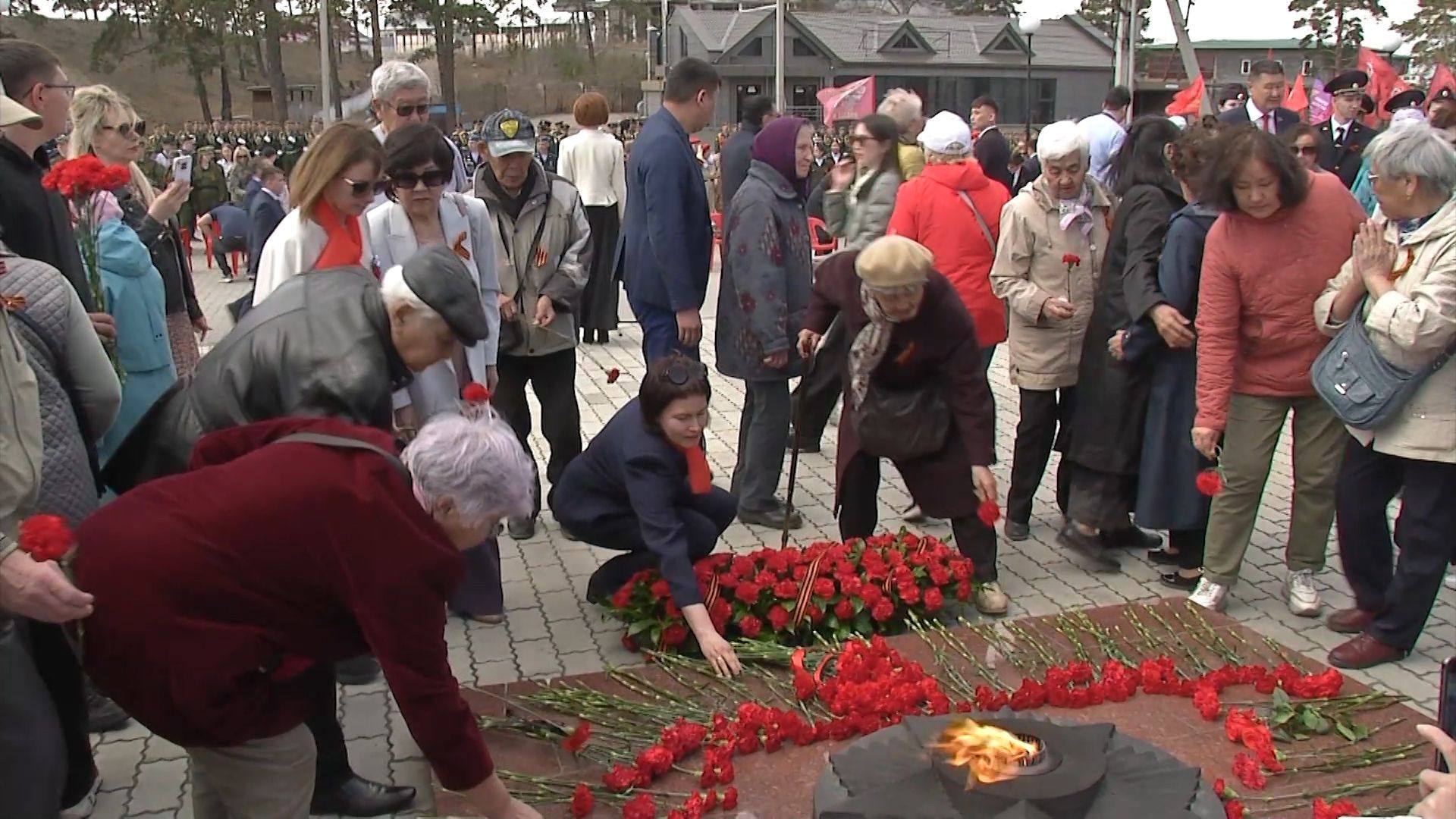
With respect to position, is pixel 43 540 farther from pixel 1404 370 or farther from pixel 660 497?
pixel 1404 370

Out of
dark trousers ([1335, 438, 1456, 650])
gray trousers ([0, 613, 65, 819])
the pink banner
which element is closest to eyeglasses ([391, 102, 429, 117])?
gray trousers ([0, 613, 65, 819])

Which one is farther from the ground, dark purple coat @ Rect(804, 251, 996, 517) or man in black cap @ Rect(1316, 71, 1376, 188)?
man in black cap @ Rect(1316, 71, 1376, 188)

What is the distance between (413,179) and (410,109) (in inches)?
48.6

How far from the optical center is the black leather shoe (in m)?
3.30

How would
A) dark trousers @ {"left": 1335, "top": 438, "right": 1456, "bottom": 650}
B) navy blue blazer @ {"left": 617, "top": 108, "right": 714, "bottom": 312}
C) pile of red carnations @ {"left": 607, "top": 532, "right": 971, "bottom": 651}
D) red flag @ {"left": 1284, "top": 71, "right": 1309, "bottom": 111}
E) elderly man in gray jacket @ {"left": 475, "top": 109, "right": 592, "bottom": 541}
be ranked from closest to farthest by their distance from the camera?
dark trousers @ {"left": 1335, "top": 438, "right": 1456, "bottom": 650}
pile of red carnations @ {"left": 607, "top": 532, "right": 971, "bottom": 651}
elderly man in gray jacket @ {"left": 475, "top": 109, "right": 592, "bottom": 541}
navy blue blazer @ {"left": 617, "top": 108, "right": 714, "bottom": 312}
red flag @ {"left": 1284, "top": 71, "right": 1309, "bottom": 111}

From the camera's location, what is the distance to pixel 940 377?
4.47 m

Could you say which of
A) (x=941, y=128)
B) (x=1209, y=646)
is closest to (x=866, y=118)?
(x=941, y=128)

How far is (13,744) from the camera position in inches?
92.1

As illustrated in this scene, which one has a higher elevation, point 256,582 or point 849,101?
point 849,101

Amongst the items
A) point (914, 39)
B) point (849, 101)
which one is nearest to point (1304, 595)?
point (849, 101)

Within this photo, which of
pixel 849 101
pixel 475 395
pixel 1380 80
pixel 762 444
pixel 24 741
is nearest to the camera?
pixel 24 741

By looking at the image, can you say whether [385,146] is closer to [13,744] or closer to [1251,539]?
[13,744]

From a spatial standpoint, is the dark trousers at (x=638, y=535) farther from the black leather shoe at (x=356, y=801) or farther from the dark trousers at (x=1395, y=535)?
the dark trousers at (x=1395, y=535)

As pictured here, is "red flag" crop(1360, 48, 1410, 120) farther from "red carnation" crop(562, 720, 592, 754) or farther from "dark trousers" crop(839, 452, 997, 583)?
"red carnation" crop(562, 720, 592, 754)
